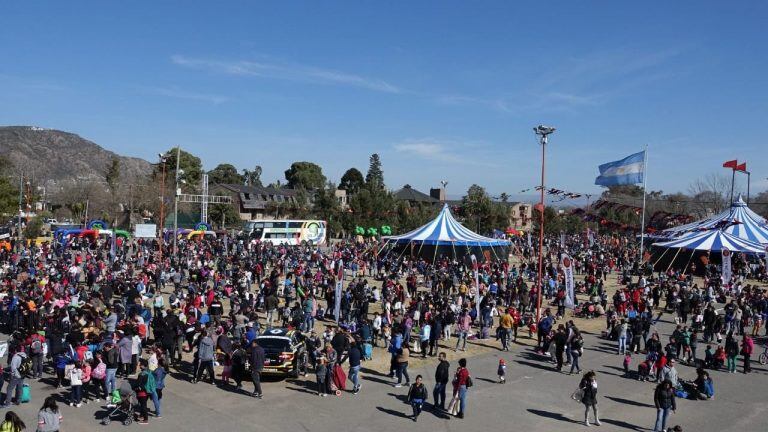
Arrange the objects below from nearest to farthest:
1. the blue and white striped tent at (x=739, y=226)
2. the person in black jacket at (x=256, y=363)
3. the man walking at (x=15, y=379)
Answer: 1. the man walking at (x=15, y=379)
2. the person in black jacket at (x=256, y=363)
3. the blue and white striped tent at (x=739, y=226)

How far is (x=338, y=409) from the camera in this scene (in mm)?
12961

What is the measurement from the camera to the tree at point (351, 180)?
4604 inches

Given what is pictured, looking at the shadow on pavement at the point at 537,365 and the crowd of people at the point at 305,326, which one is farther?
the shadow on pavement at the point at 537,365

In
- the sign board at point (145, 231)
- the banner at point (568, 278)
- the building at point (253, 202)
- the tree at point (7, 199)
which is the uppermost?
the building at point (253, 202)

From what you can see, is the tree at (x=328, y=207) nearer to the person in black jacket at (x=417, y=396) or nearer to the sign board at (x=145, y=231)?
the sign board at (x=145, y=231)

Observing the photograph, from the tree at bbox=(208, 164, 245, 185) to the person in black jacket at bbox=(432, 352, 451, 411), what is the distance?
98.1 m

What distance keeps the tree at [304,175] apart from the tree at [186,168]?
80.1 ft

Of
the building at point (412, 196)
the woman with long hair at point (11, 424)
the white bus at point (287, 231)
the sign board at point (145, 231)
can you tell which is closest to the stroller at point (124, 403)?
the woman with long hair at point (11, 424)

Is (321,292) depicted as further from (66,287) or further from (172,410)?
(172,410)

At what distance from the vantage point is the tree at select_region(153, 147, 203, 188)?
8194 cm

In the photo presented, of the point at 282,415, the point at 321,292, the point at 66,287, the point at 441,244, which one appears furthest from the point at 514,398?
the point at 441,244

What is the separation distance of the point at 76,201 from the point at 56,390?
71.9 metres

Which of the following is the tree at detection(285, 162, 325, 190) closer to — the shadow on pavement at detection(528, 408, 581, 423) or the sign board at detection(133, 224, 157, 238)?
the sign board at detection(133, 224, 157, 238)

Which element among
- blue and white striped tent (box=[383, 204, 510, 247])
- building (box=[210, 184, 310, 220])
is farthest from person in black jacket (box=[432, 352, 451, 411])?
building (box=[210, 184, 310, 220])
